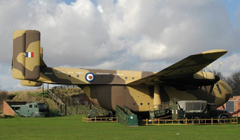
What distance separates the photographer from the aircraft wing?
17.4 meters

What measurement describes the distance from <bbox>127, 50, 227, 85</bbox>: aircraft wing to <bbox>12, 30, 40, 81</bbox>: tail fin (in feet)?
29.9

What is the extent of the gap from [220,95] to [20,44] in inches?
796

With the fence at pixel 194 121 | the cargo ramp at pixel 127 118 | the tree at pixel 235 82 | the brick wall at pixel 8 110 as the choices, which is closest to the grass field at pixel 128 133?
the cargo ramp at pixel 127 118

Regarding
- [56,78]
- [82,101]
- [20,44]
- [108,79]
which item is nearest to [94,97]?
[108,79]

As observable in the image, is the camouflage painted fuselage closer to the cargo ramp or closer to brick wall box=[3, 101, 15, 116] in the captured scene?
the cargo ramp

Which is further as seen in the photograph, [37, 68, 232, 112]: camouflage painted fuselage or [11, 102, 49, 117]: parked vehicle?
A: [11, 102, 49, 117]: parked vehicle

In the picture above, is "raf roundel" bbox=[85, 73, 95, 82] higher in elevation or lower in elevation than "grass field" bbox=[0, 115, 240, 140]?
higher

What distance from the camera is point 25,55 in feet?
70.6

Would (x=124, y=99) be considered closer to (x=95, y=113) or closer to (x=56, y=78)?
(x=95, y=113)

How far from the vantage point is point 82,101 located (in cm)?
5806

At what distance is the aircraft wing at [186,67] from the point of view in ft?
57.1

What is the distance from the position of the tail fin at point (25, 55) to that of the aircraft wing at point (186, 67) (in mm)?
9105

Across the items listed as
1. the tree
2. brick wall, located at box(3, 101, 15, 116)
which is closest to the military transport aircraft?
brick wall, located at box(3, 101, 15, 116)

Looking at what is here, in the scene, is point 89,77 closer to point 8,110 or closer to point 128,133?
point 128,133
